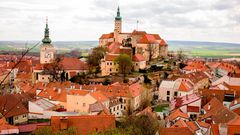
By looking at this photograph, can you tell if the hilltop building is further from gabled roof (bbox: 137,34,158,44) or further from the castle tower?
the castle tower

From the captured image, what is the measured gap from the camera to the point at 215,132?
2238 cm

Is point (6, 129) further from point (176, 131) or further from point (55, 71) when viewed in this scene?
point (55, 71)

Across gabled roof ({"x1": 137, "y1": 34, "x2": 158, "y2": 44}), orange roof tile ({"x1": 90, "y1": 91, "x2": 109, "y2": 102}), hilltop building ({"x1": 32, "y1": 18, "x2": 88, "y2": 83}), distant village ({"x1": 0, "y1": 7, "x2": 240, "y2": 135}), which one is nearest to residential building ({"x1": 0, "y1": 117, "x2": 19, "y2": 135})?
distant village ({"x1": 0, "y1": 7, "x2": 240, "y2": 135})

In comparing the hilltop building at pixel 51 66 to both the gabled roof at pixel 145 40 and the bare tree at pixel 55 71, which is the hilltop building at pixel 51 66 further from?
the gabled roof at pixel 145 40

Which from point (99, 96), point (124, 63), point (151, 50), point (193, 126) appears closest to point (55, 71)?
point (124, 63)

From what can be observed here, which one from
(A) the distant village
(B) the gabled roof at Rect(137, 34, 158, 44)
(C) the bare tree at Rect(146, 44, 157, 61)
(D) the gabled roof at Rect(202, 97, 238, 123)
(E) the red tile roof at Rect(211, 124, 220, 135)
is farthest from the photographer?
(B) the gabled roof at Rect(137, 34, 158, 44)

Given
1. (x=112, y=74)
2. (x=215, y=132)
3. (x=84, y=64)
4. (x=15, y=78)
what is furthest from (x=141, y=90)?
(x=15, y=78)

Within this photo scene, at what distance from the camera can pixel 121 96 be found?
39.1 meters

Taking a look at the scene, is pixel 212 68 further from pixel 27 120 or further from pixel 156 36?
pixel 27 120

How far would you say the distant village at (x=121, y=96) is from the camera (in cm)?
2361

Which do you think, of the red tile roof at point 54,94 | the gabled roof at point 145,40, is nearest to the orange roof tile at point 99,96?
the red tile roof at point 54,94

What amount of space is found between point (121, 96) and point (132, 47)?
24856 millimetres

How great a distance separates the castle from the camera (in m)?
53.5

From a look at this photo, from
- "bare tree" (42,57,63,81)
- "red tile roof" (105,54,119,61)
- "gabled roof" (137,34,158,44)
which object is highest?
"gabled roof" (137,34,158,44)
